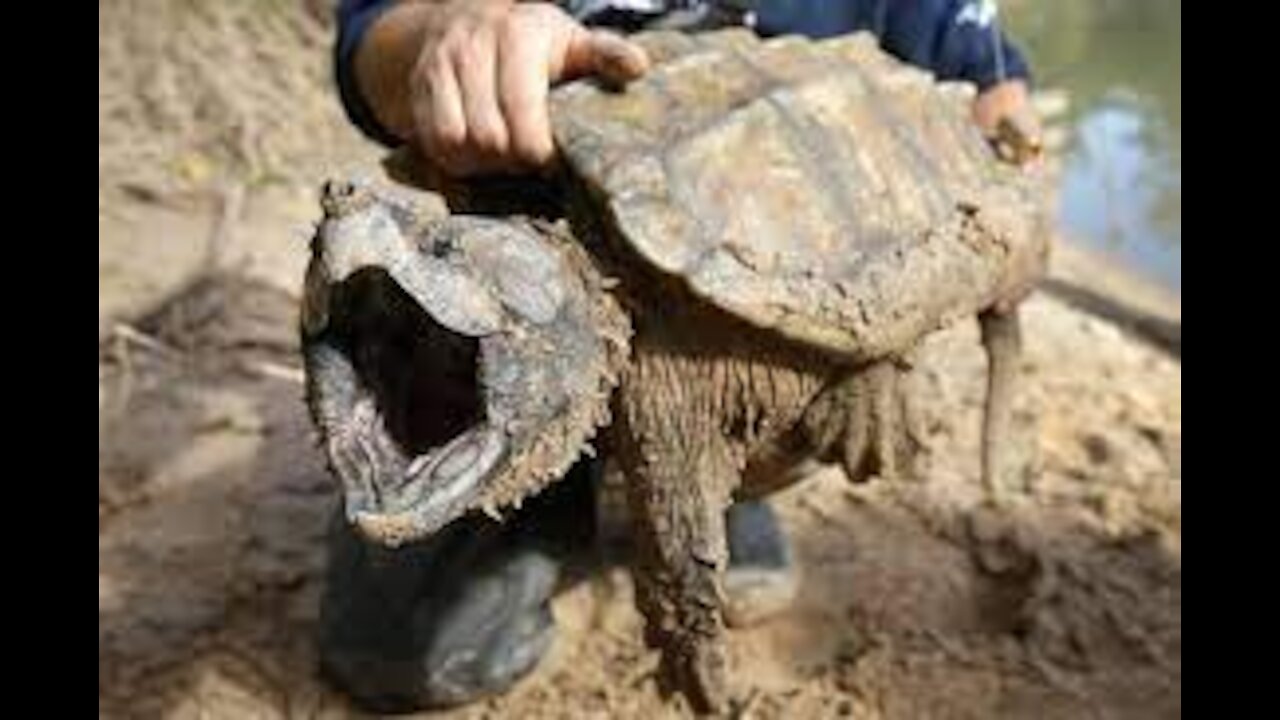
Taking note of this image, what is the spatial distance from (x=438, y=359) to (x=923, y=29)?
1.33 meters

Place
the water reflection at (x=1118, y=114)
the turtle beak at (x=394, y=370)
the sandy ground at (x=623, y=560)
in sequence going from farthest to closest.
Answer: the water reflection at (x=1118, y=114)
the sandy ground at (x=623, y=560)
the turtle beak at (x=394, y=370)

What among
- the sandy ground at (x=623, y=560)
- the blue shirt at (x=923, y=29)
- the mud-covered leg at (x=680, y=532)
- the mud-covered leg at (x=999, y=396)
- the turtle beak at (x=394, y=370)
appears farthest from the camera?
the mud-covered leg at (x=999, y=396)

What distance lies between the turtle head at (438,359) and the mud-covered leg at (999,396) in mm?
1185

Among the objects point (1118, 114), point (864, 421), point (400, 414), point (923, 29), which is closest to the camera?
point (400, 414)

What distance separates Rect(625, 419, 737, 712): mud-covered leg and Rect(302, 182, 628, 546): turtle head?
175mm

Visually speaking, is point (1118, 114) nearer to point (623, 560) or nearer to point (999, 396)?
point (999, 396)

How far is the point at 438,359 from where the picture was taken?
1.62 metres

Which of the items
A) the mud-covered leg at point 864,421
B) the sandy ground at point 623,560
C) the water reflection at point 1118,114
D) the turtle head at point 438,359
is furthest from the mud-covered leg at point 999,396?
the water reflection at point 1118,114

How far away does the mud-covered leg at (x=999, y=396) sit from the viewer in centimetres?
267

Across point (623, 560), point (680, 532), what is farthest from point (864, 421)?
point (623, 560)

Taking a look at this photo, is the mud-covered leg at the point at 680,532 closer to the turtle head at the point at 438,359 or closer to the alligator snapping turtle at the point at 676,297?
the alligator snapping turtle at the point at 676,297
